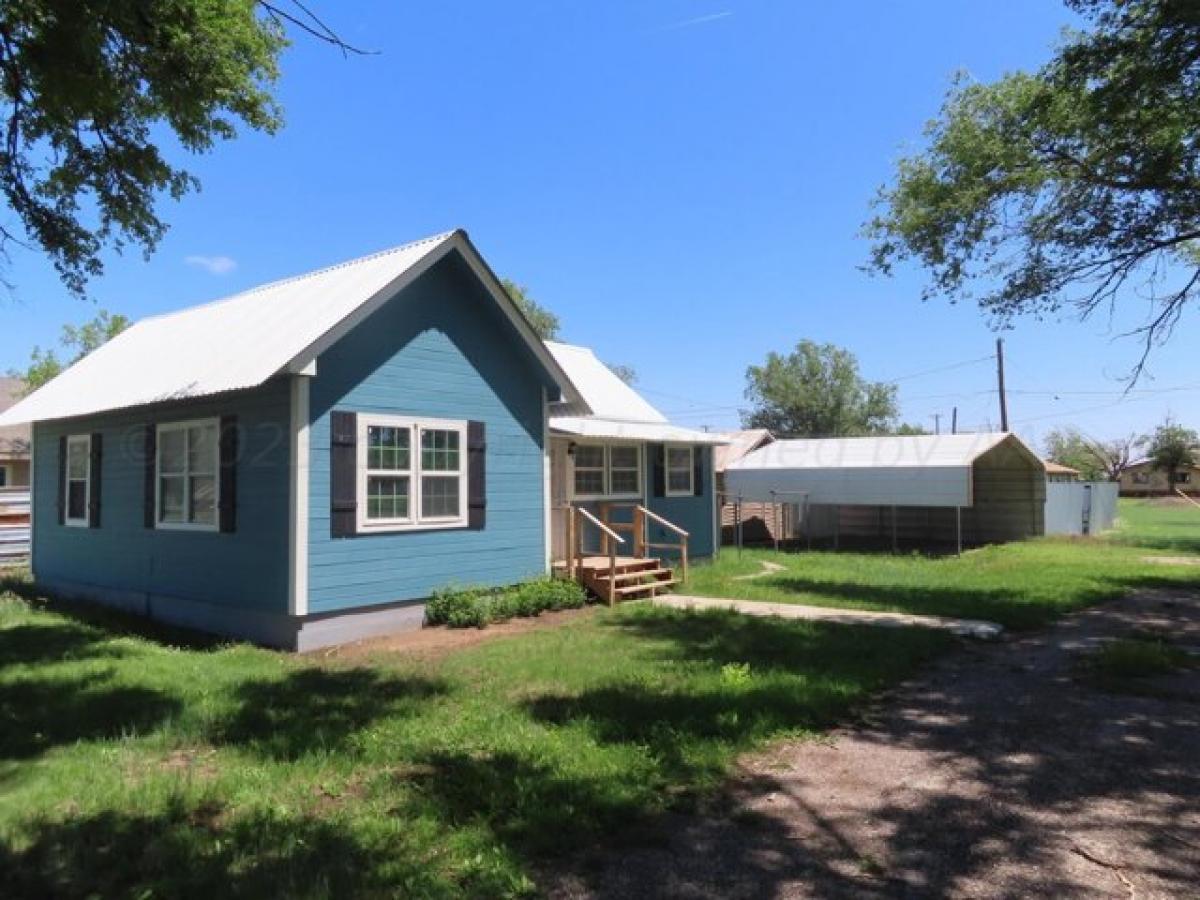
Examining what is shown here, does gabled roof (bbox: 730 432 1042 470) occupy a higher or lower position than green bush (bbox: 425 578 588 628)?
higher

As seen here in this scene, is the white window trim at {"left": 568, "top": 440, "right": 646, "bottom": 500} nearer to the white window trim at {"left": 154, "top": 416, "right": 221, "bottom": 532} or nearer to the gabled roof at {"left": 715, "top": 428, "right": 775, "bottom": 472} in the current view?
the white window trim at {"left": 154, "top": 416, "right": 221, "bottom": 532}

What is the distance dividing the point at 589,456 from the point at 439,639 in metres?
6.05

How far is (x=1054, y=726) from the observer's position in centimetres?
592

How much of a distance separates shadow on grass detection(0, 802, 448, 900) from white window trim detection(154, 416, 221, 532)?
6.60m

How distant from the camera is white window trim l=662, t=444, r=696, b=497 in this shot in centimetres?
1675

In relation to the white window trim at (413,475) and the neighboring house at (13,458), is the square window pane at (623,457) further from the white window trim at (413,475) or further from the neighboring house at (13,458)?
the neighboring house at (13,458)

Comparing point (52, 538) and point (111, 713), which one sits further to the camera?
point (52, 538)

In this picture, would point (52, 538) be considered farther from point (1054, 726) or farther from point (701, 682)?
point (1054, 726)

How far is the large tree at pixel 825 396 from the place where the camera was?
66188 mm

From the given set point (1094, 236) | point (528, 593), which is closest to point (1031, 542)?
point (1094, 236)

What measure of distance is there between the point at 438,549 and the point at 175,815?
658cm

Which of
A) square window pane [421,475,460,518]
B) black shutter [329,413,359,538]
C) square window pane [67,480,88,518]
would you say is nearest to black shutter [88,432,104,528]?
square window pane [67,480,88,518]

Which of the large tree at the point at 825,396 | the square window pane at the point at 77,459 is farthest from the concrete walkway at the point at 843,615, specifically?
the large tree at the point at 825,396

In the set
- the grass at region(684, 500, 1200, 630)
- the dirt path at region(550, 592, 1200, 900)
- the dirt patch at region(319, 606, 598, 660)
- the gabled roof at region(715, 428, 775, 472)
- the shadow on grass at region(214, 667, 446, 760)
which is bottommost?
the dirt patch at region(319, 606, 598, 660)
